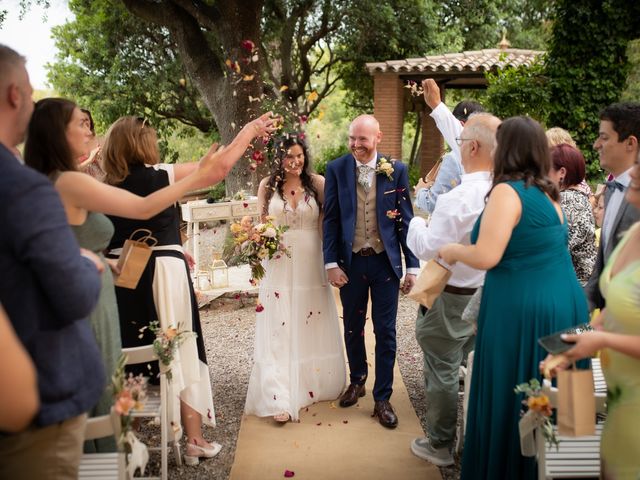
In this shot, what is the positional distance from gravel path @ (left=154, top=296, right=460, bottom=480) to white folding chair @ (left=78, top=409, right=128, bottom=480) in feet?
4.33

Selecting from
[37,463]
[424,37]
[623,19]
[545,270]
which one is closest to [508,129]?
[545,270]

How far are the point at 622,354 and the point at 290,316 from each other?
113 inches

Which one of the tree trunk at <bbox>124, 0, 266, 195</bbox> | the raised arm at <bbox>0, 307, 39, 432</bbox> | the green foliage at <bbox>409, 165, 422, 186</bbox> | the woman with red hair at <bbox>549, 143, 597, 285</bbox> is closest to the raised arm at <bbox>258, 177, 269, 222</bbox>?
the woman with red hair at <bbox>549, 143, 597, 285</bbox>

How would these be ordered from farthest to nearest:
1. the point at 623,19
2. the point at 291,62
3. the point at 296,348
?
the point at 291,62, the point at 623,19, the point at 296,348

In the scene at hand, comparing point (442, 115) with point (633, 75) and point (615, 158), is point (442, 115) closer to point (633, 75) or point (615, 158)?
point (615, 158)

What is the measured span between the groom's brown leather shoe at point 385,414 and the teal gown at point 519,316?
5.04 feet

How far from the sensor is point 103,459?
106 inches

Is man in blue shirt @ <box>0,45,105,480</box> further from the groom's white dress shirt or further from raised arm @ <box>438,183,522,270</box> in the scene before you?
the groom's white dress shirt

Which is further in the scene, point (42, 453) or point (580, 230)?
point (580, 230)

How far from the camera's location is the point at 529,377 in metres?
2.88

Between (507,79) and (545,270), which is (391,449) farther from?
(507,79)

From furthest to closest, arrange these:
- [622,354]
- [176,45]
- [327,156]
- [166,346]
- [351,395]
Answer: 1. [327,156]
2. [176,45]
3. [351,395]
4. [166,346]
5. [622,354]

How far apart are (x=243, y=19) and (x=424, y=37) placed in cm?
776

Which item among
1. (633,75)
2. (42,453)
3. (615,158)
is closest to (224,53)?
(633,75)
